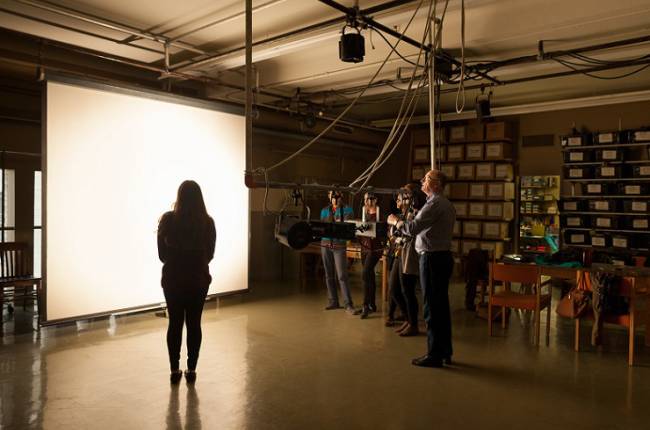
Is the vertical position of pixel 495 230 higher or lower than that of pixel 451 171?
lower

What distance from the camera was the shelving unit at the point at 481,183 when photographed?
337 inches

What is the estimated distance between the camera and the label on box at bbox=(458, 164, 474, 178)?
8891mm

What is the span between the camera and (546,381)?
12.3 ft

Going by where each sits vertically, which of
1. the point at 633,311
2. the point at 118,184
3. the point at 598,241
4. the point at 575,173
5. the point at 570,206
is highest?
the point at 575,173

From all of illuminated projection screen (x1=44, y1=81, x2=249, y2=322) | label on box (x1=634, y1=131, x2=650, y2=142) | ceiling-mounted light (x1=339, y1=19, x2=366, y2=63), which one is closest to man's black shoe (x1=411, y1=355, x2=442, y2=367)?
ceiling-mounted light (x1=339, y1=19, x2=366, y2=63)

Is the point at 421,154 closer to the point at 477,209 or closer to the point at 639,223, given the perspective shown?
the point at 477,209

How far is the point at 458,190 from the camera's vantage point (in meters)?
9.09

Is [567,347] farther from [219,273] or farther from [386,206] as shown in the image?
[386,206]

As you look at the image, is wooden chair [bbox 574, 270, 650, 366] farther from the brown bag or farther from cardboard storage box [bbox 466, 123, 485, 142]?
cardboard storage box [bbox 466, 123, 485, 142]

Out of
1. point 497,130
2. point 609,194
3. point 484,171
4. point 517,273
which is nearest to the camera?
point 517,273

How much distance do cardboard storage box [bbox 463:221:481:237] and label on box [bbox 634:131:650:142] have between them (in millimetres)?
2694

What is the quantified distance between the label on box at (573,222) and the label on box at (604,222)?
0.85ft

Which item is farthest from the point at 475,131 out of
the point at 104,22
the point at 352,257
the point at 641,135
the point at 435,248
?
the point at 104,22

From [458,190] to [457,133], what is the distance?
104 cm
